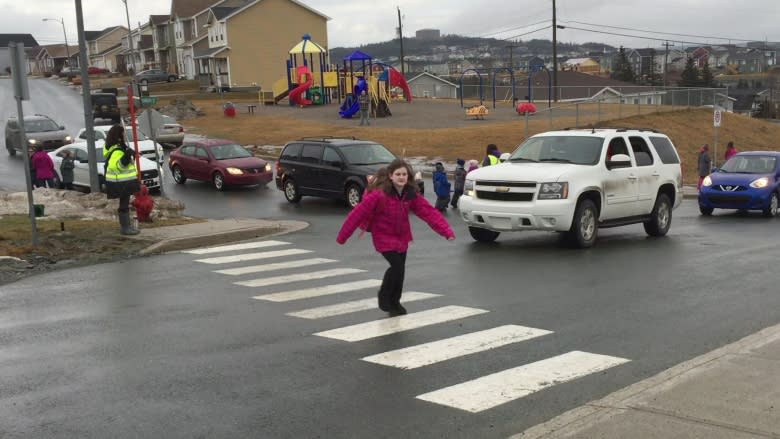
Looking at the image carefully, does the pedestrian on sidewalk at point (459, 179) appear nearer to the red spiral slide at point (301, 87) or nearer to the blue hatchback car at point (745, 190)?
the blue hatchback car at point (745, 190)

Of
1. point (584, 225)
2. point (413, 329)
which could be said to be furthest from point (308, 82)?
point (413, 329)

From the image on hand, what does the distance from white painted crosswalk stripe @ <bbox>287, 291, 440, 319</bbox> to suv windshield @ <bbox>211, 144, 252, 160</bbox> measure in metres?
18.2

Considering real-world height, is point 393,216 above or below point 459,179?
above

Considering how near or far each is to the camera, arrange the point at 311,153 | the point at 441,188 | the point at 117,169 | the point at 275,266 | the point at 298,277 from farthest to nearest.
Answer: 1. the point at 311,153
2. the point at 441,188
3. the point at 117,169
4. the point at 275,266
5. the point at 298,277

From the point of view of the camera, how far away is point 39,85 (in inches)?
3605

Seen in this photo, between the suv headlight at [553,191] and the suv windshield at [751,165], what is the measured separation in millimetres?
10379

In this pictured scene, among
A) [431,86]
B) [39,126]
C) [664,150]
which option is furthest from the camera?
[431,86]

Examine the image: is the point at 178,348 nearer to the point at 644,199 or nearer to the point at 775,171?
the point at 644,199

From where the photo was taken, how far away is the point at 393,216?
902 cm

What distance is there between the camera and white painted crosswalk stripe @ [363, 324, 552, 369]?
24.8 feet

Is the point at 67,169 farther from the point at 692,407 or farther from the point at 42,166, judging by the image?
the point at 692,407

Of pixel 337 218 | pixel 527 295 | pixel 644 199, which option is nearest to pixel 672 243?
pixel 644 199

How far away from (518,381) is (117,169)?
10420mm

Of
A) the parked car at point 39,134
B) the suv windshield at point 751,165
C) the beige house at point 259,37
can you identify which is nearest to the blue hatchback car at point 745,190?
the suv windshield at point 751,165
